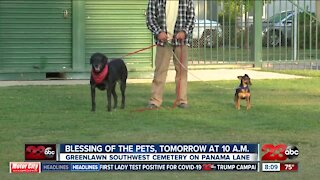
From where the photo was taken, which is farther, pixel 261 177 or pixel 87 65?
pixel 87 65

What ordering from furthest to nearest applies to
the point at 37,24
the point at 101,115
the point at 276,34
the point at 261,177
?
the point at 276,34 → the point at 37,24 → the point at 101,115 → the point at 261,177

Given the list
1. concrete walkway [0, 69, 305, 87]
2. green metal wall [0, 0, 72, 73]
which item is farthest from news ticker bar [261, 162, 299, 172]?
green metal wall [0, 0, 72, 73]

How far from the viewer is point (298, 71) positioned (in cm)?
1780

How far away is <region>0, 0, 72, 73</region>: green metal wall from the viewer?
15.6 m

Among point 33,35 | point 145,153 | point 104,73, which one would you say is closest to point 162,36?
point 104,73

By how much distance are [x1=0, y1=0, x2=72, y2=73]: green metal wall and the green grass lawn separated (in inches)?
77.4

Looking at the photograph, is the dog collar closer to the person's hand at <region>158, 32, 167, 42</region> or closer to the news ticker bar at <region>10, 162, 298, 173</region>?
the person's hand at <region>158, 32, 167, 42</region>

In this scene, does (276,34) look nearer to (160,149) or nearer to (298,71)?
(298,71)

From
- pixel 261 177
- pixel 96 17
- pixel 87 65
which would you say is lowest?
pixel 261 177

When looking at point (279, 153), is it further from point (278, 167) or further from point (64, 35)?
point (64, 35)

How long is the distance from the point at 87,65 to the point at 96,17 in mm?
1041

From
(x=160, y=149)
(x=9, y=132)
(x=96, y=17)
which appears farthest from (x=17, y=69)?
(x=160, y=149)

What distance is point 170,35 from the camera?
1129cm

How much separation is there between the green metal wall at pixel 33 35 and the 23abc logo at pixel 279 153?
863 cm
